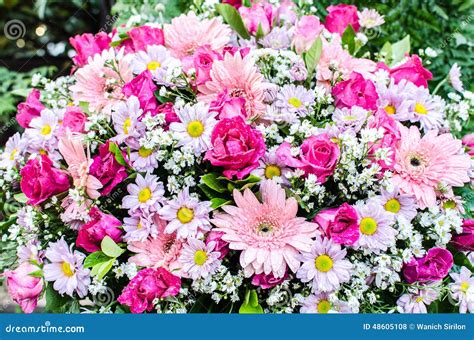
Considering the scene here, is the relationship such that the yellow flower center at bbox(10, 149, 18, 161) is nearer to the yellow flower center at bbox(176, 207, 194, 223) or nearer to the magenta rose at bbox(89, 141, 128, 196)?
the magenta rose at bbox(89, 141, 128, 196)

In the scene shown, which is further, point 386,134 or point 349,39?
point 349,39

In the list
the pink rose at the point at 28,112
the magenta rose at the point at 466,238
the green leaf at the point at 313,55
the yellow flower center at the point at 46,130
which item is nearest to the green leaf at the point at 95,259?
the yellow flower center at the point at 46,130

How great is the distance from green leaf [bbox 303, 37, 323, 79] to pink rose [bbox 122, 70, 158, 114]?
338 millimetres

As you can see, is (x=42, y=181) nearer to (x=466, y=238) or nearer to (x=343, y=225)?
(x=343, y=225)

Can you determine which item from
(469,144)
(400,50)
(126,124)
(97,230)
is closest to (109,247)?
(97,230)

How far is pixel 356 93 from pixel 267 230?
360mm

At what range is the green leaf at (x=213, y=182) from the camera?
115 cm

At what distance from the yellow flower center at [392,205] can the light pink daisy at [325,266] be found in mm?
136

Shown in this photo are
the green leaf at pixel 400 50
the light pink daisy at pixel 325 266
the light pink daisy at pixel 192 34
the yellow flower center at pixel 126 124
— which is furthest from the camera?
the green leaf at pixel 400 50

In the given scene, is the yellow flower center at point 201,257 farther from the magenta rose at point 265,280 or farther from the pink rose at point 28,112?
the pink rose at point 28,112

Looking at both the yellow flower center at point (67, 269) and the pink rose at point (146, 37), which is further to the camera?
the pink rose at point (146, 37)

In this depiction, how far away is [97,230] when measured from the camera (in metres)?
1.17

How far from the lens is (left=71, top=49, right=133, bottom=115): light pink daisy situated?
1.35 meters

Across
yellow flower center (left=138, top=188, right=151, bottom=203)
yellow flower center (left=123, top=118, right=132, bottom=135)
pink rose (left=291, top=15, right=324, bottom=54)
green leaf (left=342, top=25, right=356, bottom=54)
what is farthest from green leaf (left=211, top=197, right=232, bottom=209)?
green leaf (left=342, top=25, right=356, bottom=54)
